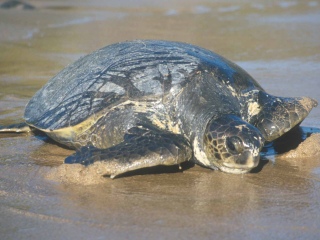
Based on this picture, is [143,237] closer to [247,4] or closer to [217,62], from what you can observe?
[217,62]

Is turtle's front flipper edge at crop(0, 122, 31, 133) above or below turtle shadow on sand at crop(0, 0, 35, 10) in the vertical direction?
above

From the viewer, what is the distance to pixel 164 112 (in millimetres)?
5918

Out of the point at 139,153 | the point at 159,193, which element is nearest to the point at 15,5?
the point at 139,153

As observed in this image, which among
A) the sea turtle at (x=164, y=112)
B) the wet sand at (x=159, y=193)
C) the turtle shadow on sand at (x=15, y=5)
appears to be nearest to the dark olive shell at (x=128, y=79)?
the sea turtle at (x=164, y=112)

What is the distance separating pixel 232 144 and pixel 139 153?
0.77 m

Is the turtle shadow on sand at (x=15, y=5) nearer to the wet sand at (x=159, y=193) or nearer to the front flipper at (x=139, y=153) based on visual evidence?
the wet sand at (x=159, y=193)

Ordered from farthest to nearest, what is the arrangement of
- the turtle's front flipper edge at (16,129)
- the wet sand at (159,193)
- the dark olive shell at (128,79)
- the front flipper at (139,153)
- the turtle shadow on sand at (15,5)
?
the turtle shadow on sand at (15,5) < the turtle's front flipper edge at (16,129) < the dark olive shell at (128,79) < the front flipper at (139,153) < the wet sand at (159,193)

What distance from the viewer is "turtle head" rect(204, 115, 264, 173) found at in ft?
17.4

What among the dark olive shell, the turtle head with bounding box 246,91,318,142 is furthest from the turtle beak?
the dark olive shell

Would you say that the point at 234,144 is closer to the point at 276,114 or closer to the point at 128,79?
the point at 276,114

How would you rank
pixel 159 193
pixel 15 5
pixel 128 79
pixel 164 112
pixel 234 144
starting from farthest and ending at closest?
1. pixel 15 5
2. pixel 128 79
3. pixel 164 112
4. pixel 234 144
5. pixel 159 193

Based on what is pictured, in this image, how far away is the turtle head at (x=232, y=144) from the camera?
5.30m

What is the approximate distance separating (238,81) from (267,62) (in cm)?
558

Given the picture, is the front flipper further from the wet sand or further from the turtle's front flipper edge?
the turtle's front flipper edge
